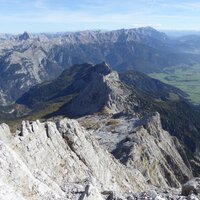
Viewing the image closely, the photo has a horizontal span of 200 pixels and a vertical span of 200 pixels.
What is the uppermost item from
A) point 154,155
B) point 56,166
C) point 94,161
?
point 56,166

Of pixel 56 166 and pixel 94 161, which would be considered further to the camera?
pixel 94 161

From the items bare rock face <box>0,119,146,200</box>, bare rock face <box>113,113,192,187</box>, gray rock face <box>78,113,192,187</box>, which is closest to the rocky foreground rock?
bare rock face <box>0,119,146,200</box>

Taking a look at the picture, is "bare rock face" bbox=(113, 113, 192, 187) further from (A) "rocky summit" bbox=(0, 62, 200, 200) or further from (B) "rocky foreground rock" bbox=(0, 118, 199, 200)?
(B) "rocky foreground rock" bbox=(0, 118, 199, 200)

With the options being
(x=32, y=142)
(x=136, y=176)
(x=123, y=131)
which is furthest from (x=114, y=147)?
(x=32, y=142)

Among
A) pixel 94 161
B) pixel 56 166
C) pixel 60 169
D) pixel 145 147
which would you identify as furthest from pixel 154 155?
pixel 56 166

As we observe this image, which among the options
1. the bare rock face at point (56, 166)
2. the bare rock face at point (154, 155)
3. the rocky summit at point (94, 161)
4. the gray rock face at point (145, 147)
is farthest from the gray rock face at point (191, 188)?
the gray rock face at point (145, 147)

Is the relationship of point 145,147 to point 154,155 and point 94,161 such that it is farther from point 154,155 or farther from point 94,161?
point 94,161

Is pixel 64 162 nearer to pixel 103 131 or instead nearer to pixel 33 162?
pixel 33 162
